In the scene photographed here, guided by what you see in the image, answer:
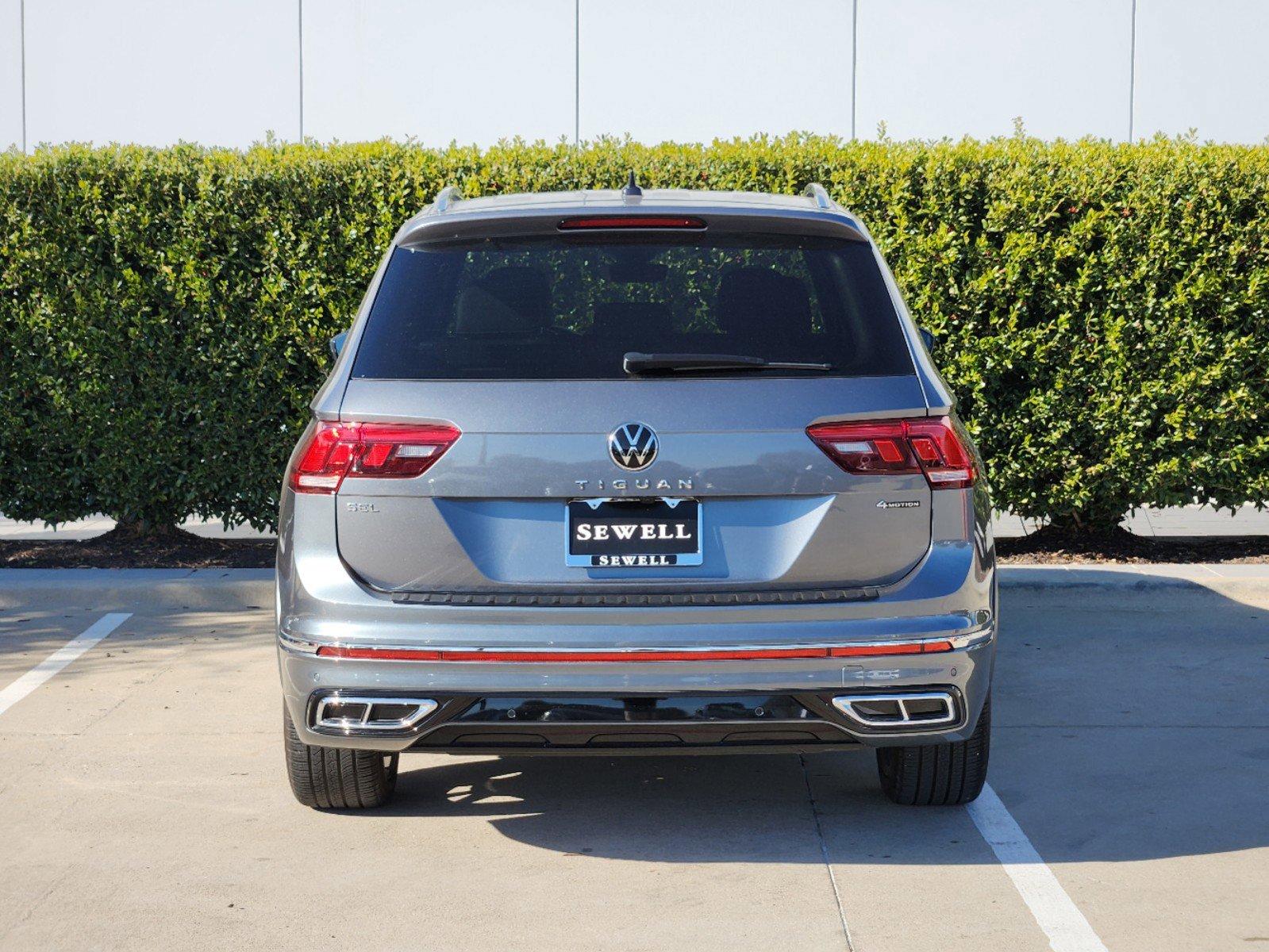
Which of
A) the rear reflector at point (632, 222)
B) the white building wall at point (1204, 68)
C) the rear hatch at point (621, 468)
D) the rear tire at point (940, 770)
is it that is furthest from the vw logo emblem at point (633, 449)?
the white building wall at point (1204, 68)

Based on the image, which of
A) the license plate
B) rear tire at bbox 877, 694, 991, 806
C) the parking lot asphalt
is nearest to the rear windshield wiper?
the license plate

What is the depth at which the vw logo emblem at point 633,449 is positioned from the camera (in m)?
4.08

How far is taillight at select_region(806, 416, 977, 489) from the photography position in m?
4.14

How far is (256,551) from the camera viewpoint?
962 centimetres

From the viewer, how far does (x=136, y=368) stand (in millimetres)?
9109

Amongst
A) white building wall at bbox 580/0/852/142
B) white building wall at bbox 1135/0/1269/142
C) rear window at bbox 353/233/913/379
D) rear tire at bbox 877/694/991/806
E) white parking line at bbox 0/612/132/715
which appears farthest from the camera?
white building wall at bbox 1135/0/1269/142

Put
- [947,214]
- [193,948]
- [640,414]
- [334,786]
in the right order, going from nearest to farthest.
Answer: [193,948] → [640,414] → [334,786] → [947,214]

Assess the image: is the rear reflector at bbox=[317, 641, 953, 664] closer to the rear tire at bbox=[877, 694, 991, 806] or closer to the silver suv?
the silver suv

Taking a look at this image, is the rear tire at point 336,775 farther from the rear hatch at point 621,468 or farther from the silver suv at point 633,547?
the rear hatch at point 621,468

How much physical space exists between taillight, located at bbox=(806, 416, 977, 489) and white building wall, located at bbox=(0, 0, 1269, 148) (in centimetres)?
855

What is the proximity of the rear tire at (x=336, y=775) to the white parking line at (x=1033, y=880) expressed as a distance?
1833 mm

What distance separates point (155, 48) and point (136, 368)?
4802 millimetres

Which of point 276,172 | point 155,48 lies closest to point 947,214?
point 276,172

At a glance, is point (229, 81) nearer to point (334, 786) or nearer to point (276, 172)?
point (276, 172)
